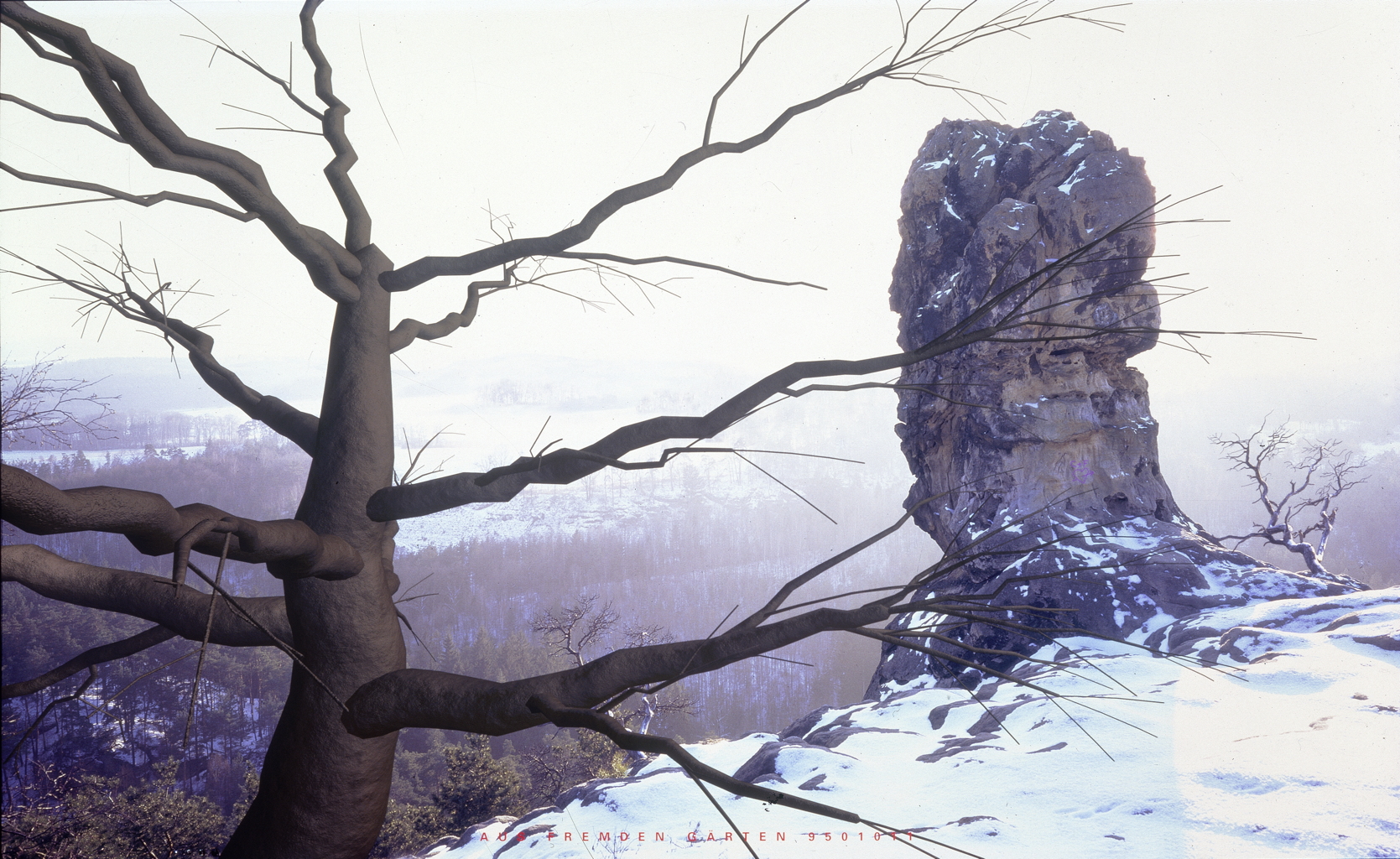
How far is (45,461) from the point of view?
81.4ft

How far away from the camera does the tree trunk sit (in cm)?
238

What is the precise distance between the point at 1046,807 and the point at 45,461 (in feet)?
111

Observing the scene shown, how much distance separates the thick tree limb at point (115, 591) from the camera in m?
1.98

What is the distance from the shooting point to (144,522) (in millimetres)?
1728

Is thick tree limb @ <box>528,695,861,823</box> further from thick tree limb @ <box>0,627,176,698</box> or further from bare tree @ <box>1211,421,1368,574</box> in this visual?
bare tree @ <box>1211,421,1368,574</box>

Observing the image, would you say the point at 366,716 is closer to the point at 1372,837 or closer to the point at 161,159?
the point at 161,159

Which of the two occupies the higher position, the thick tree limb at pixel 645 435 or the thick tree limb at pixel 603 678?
the thick tree limb at pixel 645 435

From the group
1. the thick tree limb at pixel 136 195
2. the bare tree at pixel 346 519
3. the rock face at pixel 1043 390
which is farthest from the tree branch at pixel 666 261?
the rock face at pixel 1043 390

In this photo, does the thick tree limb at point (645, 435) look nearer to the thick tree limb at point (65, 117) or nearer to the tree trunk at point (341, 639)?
the tree trunk at point (341, 639)

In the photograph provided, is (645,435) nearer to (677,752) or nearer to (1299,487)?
(677,752)

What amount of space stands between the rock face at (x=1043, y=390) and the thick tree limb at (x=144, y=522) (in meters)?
10.1

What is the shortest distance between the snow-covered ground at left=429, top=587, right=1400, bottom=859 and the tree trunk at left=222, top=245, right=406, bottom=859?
7.37ft

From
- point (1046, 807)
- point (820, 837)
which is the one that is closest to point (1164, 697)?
point (1046, 807)

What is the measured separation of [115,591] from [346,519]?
716mm
